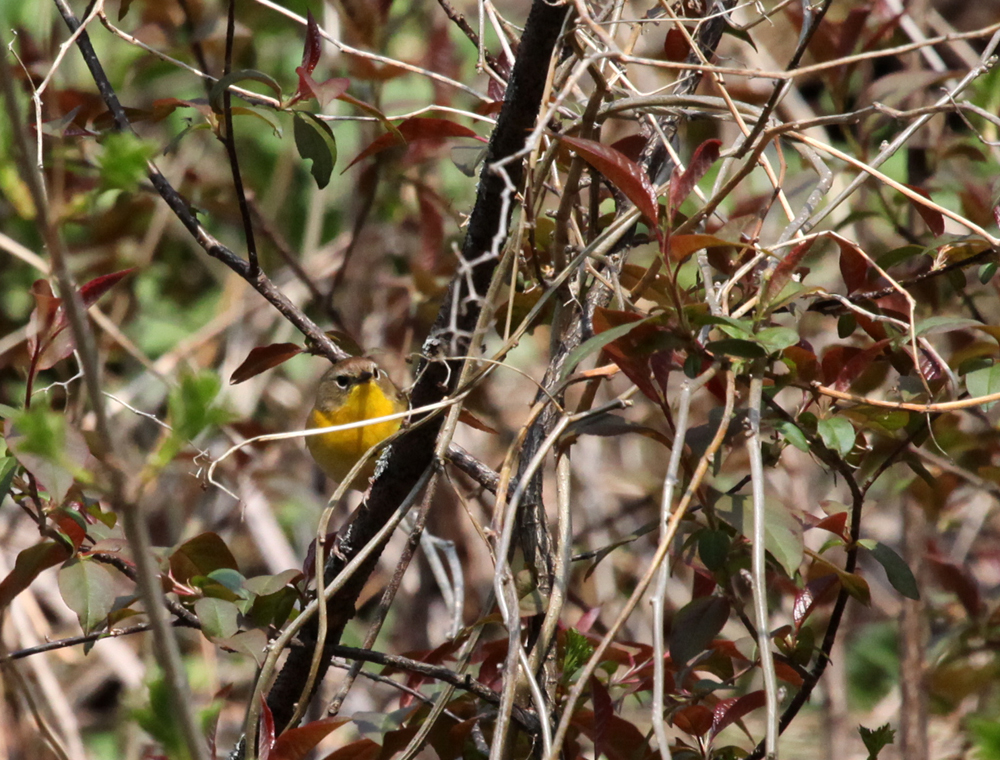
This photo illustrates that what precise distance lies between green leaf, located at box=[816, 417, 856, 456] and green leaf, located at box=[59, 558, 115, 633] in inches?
40.8

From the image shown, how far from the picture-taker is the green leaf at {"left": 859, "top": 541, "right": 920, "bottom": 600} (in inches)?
58.8

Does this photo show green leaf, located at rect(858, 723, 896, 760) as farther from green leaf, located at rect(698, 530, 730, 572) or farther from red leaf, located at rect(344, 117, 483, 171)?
red leaf, located at rect(344, 117, 483, 171)

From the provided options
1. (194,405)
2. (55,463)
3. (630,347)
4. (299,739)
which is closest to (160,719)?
(55,463)

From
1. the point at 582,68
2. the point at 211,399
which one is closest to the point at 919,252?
the point at 582,68

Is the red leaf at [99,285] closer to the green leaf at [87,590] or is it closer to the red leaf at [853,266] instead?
the green leaf at [87,590]

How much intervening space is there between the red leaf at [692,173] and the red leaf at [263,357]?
744 mm

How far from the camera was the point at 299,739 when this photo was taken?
55.5 inches

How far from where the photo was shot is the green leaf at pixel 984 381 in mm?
1472

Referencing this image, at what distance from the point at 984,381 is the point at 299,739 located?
1109 millimetres

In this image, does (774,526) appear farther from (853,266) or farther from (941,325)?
(853,266)

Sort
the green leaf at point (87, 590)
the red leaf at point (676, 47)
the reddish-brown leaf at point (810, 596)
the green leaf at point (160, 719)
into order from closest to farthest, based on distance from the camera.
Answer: the green leaf at point (160, 719) < the green leaf at point (87, 590) < the reddish-brown leaf at point (810, 596) < the red leaf at point (676, 47)

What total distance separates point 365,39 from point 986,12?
415 cm

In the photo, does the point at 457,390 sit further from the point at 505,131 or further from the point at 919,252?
the point at 919,252

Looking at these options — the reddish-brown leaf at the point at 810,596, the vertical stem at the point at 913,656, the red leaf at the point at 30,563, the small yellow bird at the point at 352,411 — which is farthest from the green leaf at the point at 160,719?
the vertical stem at the point at 913,656
